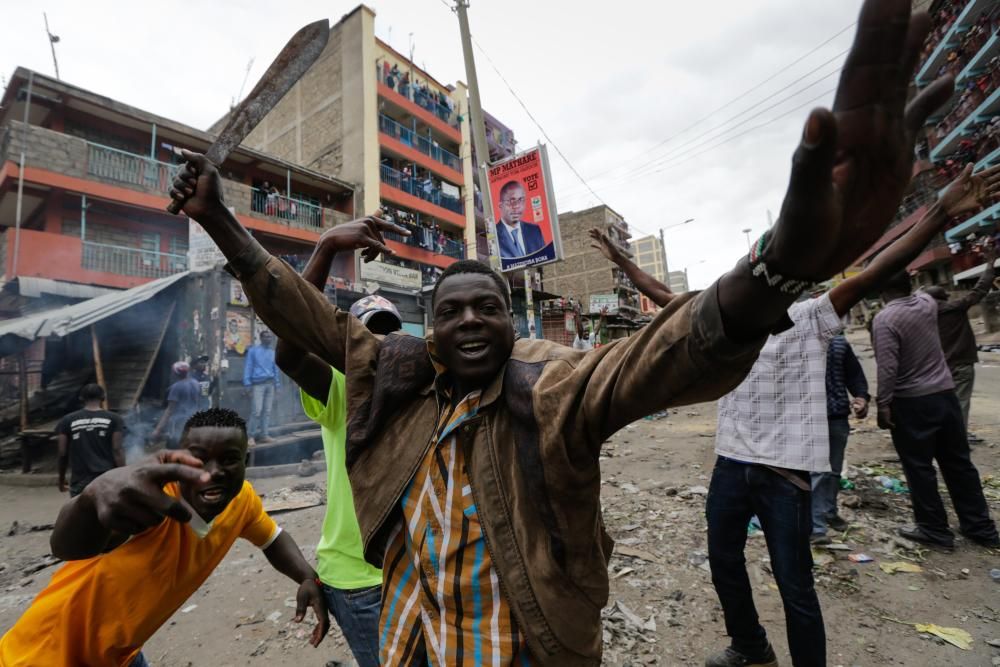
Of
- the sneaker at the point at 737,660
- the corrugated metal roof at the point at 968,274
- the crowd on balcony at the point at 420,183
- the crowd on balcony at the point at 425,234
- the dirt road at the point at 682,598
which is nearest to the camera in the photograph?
the sneaker at the point at 737,660

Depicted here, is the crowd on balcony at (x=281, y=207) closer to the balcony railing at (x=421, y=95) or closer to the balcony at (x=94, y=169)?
the balcony at (x=94, y=169)

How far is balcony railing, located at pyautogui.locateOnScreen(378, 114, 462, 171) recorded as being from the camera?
22.5 m

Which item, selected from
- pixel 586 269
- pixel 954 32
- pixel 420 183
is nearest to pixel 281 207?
pixel 420 183

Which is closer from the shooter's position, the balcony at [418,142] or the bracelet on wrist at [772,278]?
the bracelet on wrist at [772,278]

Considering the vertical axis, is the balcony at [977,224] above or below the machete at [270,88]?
above

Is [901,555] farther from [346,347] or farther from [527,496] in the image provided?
[346,347]

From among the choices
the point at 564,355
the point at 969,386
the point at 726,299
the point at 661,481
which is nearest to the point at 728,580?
the point at 564,355

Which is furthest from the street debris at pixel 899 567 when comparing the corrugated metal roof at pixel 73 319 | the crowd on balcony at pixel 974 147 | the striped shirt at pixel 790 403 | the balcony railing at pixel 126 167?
the crowd on balcony at pixel 974 147

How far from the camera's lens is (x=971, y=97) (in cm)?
2416

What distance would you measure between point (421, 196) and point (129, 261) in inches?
526

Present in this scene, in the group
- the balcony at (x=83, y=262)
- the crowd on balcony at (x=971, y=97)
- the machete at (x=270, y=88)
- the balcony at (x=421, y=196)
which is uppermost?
the crowd on balcony at (x=971, y=97)

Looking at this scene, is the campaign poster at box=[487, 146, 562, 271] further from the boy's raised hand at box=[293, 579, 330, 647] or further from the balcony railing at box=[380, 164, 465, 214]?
the balcony railing at box=[380, 164, 465, 214]

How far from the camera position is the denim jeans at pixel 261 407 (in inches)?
336

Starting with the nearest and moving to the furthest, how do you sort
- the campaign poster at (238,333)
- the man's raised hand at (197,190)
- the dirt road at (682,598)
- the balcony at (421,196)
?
the man's raised hand at (197,190), the dirt road at (682,598), the campaign poster at (238,333), the balcony at (421,196)
